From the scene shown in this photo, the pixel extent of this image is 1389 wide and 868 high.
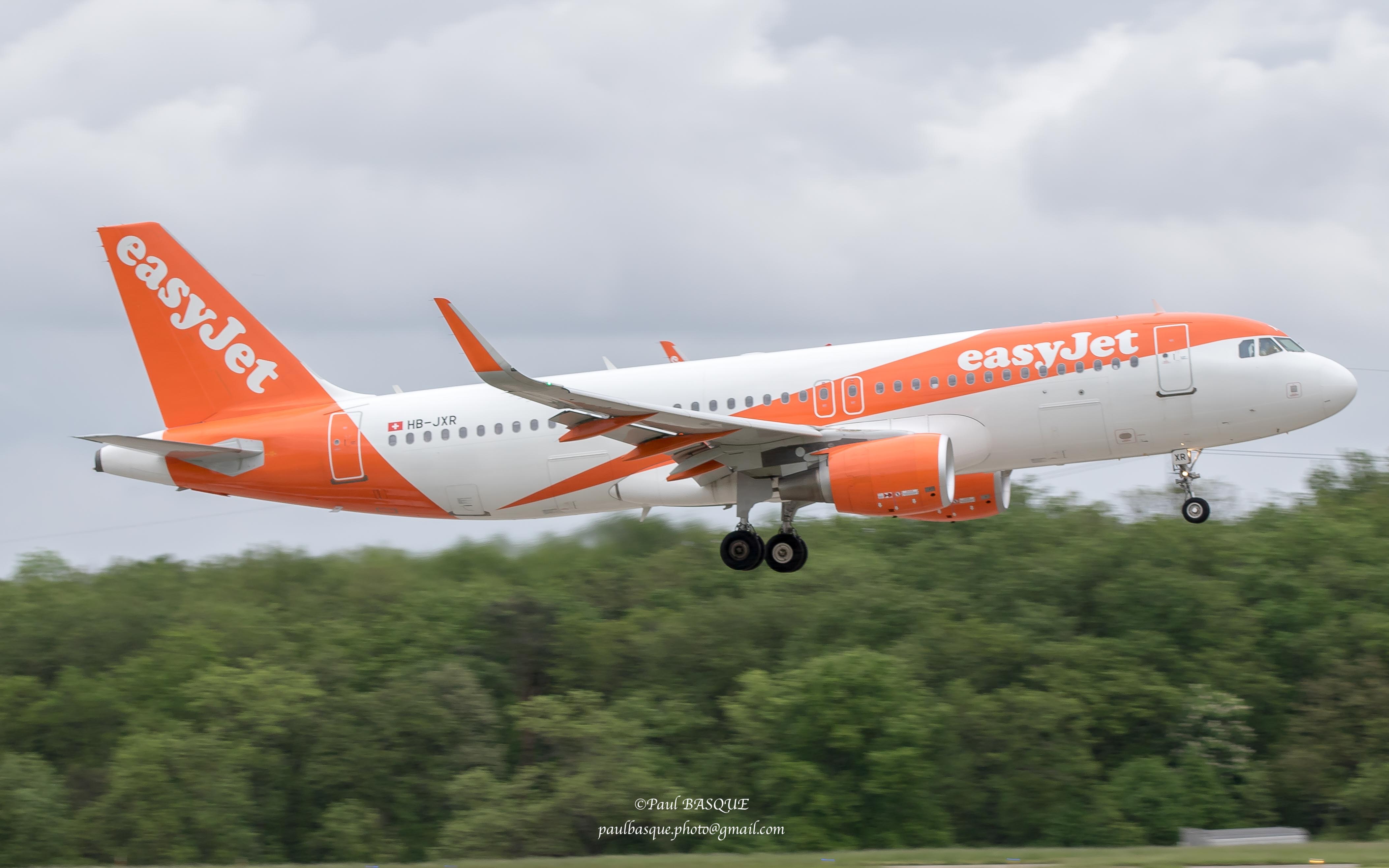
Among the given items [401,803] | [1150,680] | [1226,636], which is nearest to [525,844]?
[401,803]

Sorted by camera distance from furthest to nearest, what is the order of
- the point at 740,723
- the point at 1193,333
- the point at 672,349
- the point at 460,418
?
the point at 740,723, the point at 672,349, the point at 460,418, the point at 1193,333

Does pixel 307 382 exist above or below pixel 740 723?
above

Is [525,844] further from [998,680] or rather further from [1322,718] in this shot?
[1322,718]

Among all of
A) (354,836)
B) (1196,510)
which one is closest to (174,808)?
(354,836)

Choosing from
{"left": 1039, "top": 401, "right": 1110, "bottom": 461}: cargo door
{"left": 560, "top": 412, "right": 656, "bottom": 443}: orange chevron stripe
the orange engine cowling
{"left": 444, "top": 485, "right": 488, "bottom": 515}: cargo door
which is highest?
{"left": 560, "top": 412, "right": 656, "bottom": 443}: orange chevron stripe

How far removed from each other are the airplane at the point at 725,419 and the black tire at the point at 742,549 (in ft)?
0.15

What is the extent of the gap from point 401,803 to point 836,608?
1985 centimetres

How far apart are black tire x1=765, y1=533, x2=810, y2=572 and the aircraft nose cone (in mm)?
10178

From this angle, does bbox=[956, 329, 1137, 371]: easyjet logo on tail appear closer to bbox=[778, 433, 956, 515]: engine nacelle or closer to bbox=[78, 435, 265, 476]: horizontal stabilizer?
bbox=[778, 433, 956, 515]: engine nacelle

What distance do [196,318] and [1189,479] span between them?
2146 centimetres

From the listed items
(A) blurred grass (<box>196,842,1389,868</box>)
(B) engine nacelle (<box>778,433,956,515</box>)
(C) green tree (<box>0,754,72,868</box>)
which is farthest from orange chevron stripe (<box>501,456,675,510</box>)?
(C) green tree (<box>0,754,72,868</box>)

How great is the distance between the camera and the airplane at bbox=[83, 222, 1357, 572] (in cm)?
2619

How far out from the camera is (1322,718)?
5672cm

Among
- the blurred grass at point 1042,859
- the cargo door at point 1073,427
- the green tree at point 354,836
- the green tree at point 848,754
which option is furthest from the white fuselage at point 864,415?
the green tree at point 354,836
